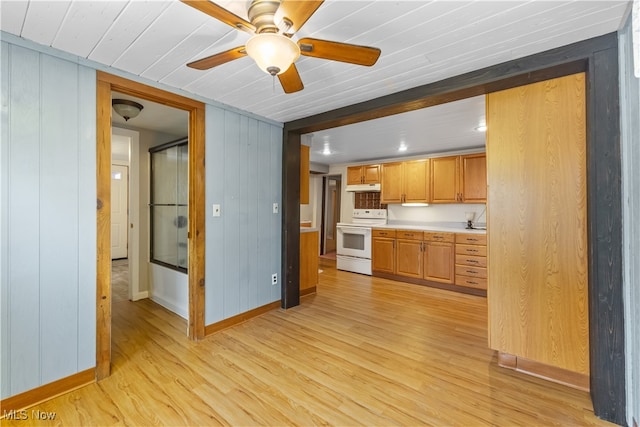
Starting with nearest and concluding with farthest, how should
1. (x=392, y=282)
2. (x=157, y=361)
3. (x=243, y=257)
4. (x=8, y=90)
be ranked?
(x=8, y=90) < (x=157, y=361) < (x=243, y=257) < (x=392, y=282)

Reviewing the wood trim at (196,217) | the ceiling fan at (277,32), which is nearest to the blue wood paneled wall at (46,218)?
the wood trim at (196,217)

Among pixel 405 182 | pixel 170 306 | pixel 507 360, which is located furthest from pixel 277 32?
pixel 405 182

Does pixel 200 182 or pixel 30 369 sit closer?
pixel 30 369

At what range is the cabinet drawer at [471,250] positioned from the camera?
152 inches

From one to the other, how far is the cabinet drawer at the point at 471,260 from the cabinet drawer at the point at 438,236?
0.27 metres

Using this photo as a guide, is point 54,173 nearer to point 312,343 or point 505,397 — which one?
point 312,343

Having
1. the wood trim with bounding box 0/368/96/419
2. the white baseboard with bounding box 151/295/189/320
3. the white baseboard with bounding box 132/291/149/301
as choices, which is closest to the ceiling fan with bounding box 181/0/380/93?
the wood trim with bounding box 0/368/96/419

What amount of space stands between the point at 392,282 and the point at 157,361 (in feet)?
11.3

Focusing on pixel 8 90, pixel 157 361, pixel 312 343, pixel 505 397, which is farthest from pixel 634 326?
pixel 8 90

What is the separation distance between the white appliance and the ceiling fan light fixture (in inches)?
157

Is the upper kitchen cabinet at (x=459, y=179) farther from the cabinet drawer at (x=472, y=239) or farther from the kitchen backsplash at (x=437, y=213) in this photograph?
the cabinet drawer at (x=472, y=239)

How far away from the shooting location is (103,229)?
6.35 ft

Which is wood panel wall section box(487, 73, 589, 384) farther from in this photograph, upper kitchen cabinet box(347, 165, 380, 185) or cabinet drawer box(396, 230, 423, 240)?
upper kitchen cabinet box(347, 165, 380, 185)

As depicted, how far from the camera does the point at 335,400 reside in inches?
68.6
